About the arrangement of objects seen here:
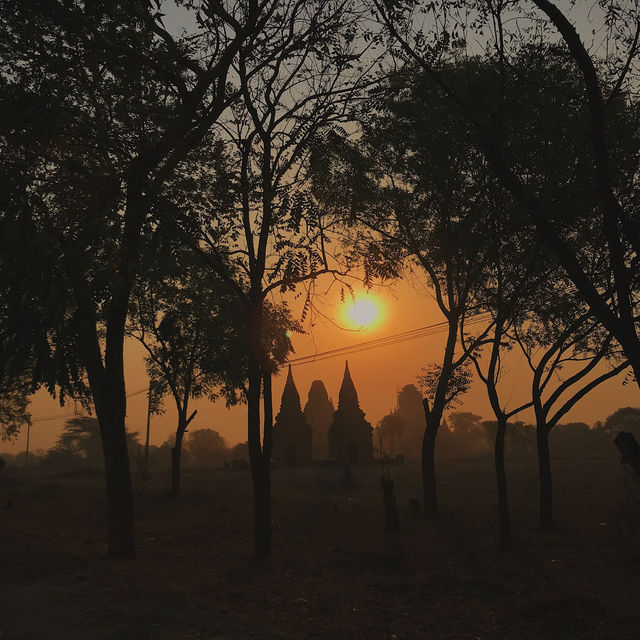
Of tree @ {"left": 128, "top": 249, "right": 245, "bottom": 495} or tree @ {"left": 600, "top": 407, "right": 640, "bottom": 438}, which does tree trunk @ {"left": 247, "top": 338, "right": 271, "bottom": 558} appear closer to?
tree @ {"left": 128, "top": 249, "right": 245, "bottom": 495}

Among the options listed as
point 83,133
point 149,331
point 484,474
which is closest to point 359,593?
point 83,133

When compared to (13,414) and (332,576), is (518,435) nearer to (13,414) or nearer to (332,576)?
(13,414)

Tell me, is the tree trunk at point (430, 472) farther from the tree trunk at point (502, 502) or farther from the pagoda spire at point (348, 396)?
the pagoda spire at point (348, 396)

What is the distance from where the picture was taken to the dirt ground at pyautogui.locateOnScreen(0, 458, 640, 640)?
9.62 meters

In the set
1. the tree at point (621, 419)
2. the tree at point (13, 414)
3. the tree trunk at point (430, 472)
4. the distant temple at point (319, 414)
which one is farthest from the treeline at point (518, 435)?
the tree trunk at point (430, 472)

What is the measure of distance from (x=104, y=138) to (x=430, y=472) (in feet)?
52.5

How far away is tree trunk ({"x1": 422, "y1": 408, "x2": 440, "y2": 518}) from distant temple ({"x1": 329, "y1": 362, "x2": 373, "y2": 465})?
1559 inches

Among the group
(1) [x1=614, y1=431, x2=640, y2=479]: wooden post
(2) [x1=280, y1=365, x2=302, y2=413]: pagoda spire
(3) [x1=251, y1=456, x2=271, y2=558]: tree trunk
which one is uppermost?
(2) [x1=280, y1=365, x2=302, y2=413]: pagoda spire

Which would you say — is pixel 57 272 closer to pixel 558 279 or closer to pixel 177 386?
pixel 558 279

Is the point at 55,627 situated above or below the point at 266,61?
below

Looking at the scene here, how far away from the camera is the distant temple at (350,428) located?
211 ft

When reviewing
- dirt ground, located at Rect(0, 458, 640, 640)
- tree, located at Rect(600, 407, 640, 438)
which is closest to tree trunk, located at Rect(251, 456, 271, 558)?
dirt ground, located at Rect(0, 458, 640, 640)

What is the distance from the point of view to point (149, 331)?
33406mm

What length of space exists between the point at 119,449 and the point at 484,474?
30.8 m
